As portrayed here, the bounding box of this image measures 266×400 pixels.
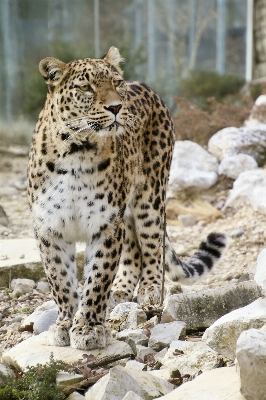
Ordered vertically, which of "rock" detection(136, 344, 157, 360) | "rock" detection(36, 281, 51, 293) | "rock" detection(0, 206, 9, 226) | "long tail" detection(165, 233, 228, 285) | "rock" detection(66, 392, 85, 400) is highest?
"rock" detection(66, 392, 85, 400)

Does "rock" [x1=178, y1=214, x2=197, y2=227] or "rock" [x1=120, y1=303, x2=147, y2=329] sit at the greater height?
"rock" [x1=120, y1=303, x2=147, y2=329]

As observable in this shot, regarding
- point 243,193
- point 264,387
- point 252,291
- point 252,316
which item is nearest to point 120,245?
point 252,291

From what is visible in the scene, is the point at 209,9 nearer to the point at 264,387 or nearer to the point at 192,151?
the point at 192,151

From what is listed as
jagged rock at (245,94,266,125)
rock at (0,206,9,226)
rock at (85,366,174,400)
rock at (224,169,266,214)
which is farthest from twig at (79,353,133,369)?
jagged rock at (245,94,266,125)

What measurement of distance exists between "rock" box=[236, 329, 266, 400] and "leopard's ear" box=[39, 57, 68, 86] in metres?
2.62

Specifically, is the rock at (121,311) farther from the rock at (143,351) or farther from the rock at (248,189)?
the rock at (248,189)

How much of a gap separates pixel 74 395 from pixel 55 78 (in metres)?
Result: 2.31

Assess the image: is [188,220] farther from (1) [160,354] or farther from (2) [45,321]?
(1) [160,354]

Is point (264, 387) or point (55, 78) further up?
point (55, 78)

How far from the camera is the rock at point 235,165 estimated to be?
1125 centimetres

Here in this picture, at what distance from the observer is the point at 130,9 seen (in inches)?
725

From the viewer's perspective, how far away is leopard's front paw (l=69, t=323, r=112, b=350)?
4.91 meters

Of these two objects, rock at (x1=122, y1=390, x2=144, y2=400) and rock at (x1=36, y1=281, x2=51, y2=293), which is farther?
rock at (x1=36, y1=281, x2=51, y2=293)

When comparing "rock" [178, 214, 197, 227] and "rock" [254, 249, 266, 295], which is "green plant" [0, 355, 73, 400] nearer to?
"rock" [254, 249, 266, 295]
